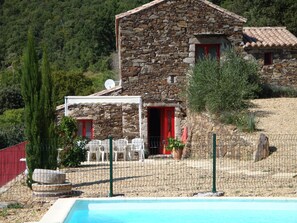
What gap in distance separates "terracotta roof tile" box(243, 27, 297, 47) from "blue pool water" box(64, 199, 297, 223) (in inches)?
558

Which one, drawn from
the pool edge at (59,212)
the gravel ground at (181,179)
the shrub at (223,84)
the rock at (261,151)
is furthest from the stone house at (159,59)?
the pool edge at (59,212)

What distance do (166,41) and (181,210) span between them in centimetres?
1384

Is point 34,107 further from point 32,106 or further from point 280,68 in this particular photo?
point 280,68

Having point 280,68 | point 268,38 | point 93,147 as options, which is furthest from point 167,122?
point 268,38

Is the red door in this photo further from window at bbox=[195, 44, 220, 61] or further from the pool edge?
the pool edge

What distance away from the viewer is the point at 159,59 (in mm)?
24578

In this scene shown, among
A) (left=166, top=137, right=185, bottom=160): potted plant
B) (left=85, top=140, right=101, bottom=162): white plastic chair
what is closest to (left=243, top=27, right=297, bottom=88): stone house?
(left=166, top=137, right=185, bottom=160): potted plant

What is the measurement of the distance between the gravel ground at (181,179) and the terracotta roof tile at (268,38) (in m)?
5.23

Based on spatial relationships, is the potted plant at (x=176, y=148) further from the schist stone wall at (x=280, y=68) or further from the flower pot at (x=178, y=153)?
the schist stone wall at (x=280, y=68)

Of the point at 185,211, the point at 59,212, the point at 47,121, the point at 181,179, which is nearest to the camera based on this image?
the point at 59,212

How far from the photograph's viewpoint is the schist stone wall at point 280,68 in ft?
83.8

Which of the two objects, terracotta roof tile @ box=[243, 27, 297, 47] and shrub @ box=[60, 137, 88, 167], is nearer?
shrub @ box=[60, 137, 88, 167]

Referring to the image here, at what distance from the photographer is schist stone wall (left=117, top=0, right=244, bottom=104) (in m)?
24.4

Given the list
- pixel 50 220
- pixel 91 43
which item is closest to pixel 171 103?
pixel 50 220
